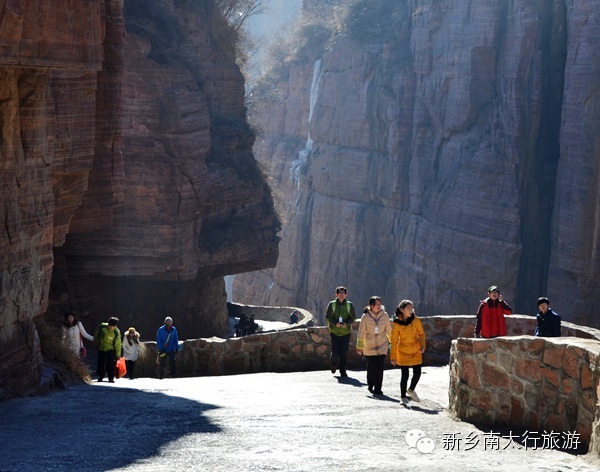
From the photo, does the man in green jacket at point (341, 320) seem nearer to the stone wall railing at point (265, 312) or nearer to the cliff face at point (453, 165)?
the cliff face at point (453, 165)

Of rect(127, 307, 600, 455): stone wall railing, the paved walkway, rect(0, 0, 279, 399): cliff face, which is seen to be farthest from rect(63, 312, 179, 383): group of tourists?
rect(127, 307, 600, 455): stone wall railing

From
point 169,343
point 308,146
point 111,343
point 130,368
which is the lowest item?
point 130,368

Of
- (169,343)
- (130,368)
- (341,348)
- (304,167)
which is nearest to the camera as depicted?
(341,348)

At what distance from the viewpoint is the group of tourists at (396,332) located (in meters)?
11.4

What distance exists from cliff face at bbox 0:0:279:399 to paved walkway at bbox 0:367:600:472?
2622 millimetres

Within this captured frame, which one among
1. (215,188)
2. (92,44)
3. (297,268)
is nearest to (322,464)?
(92,44)

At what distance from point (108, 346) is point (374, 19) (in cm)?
3623

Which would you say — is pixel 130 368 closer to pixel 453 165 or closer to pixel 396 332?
pixel 396 332

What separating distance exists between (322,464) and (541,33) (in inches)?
1242

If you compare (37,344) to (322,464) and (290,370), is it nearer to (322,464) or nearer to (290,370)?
(290,370)

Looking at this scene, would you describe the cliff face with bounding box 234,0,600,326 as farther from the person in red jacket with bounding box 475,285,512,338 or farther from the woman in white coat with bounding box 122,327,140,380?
the woman in white coat with bounding box 122,327,140,380

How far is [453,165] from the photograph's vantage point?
4022 centimetres

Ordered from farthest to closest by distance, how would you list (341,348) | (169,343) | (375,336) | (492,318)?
(169,343) < (492,318) < (341,348) < (375,336)

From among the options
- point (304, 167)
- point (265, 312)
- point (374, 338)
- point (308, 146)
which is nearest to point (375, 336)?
point (374, 338)
